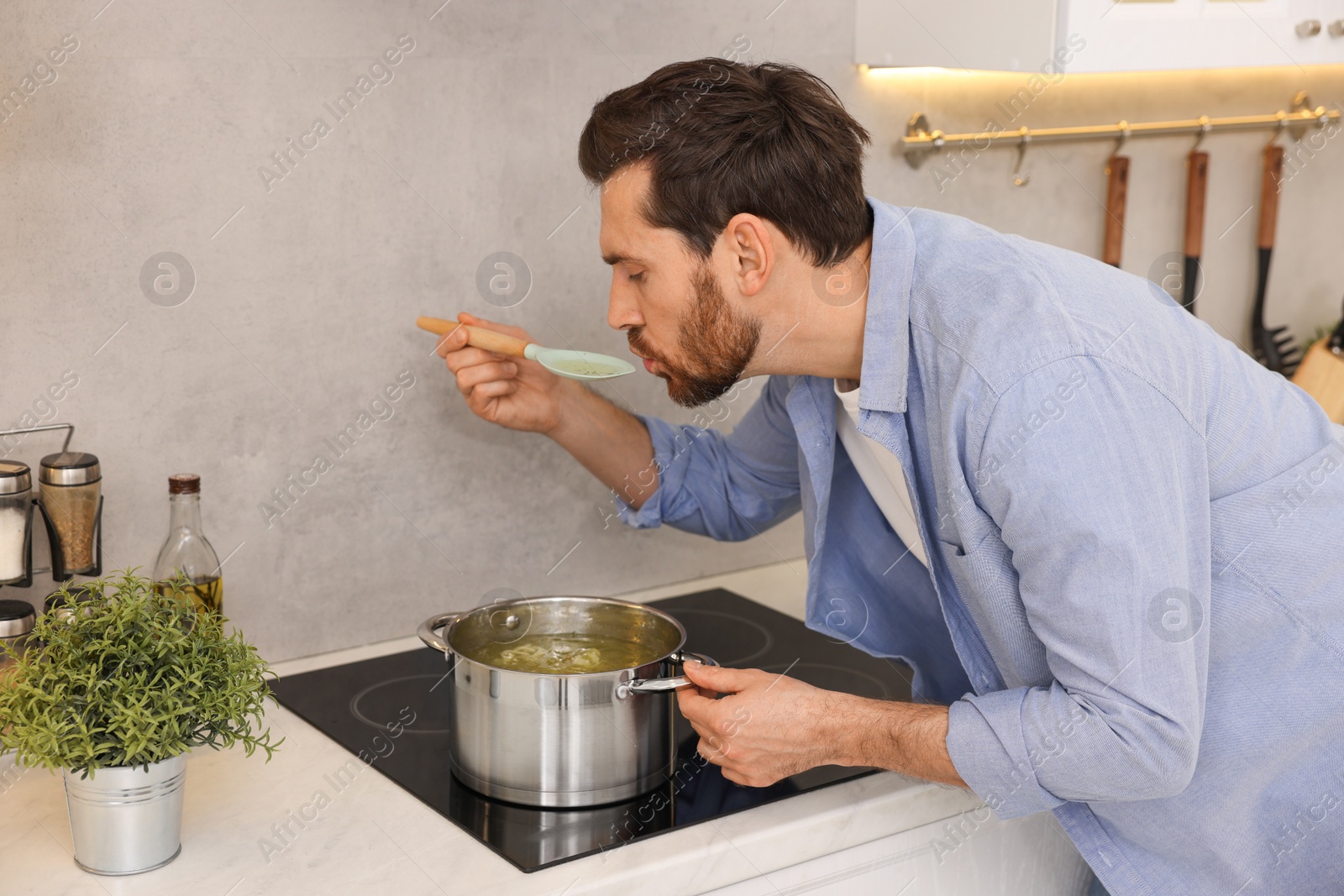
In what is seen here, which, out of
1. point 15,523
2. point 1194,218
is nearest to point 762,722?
point 15,523

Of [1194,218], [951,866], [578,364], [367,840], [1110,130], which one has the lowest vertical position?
[951,866]

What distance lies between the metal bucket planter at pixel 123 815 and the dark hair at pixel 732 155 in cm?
59

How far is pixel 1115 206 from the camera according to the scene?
1823 mm

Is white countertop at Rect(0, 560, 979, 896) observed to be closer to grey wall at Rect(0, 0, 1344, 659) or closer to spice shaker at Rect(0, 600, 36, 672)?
spice shaker at Rect(0, 600, 36, 672)

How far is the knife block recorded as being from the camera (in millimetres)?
1834

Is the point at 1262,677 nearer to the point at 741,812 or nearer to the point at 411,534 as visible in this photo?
the point at 741,812

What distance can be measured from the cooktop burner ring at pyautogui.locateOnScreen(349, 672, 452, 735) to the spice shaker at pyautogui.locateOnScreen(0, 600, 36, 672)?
299mm

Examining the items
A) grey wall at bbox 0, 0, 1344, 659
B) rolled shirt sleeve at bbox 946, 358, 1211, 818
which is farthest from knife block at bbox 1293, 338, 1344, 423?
rolled shirt sleeve at bbox 946, 358, 1211, 818

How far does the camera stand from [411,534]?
1377mm

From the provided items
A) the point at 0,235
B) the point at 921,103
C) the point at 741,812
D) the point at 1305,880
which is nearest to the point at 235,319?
the point at 0,235

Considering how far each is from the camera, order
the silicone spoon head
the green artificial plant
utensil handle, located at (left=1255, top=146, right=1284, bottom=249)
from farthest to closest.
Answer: utensil handle, located at (left=1255, top=146, right=1284, bottom=249), the silicone spoon head, the green artificial plant

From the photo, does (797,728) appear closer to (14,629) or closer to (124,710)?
(124,710)

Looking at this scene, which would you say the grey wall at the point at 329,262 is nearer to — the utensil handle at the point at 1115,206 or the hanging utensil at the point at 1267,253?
the utensil handle at the point at 1115,206

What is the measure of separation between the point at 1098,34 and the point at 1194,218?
61 cm
